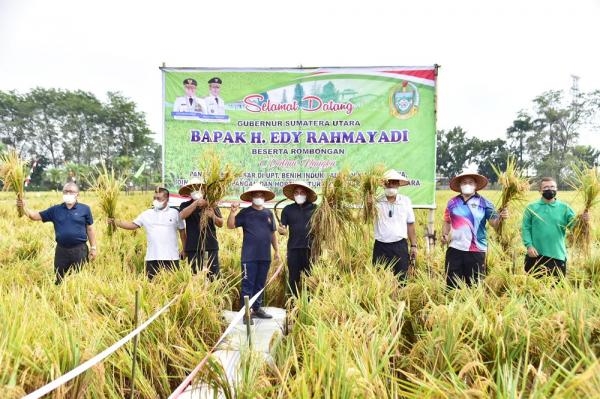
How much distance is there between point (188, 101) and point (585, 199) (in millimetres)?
5420

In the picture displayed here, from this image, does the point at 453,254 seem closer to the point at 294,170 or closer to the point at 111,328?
the point at 294,170

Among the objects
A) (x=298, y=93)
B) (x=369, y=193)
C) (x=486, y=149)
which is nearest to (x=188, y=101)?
(x=298, y=93)

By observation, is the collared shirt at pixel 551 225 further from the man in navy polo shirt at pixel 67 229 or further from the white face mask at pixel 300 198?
the man in navy polo shirt at pixel 67 229

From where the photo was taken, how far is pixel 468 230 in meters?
4.24

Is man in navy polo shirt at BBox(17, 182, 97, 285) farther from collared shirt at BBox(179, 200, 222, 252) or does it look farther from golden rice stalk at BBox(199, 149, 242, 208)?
golden rice stalk at BBox(199, 149, 242, 208)

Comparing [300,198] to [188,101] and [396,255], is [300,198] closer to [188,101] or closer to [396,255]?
[396,255]

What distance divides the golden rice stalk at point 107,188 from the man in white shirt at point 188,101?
1765mm

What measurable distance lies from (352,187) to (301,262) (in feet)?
3.53

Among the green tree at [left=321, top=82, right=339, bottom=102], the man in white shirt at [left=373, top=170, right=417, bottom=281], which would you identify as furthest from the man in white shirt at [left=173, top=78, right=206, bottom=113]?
the man in white shirt at [left=373, top=170, right=417, bottom=281]

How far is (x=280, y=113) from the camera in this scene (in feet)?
20.8

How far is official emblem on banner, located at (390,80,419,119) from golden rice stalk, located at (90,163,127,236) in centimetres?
410

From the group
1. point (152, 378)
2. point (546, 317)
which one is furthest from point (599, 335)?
point (152, 378)

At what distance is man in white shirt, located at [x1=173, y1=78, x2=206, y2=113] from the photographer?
20.5 ft

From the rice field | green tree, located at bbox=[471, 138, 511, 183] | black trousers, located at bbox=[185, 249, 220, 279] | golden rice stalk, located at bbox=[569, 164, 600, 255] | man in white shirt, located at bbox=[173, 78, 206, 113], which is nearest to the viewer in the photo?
the rice field
